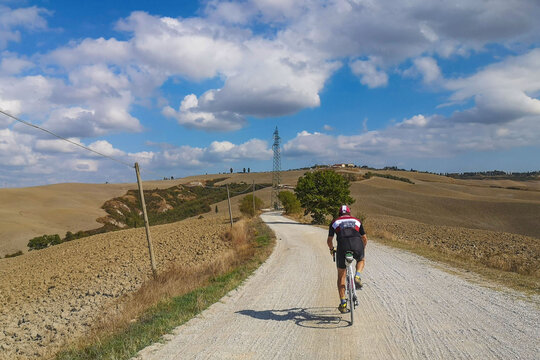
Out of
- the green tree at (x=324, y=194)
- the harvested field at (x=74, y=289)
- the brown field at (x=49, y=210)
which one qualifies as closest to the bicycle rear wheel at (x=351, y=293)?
the harvested field at (x=74, y=289)

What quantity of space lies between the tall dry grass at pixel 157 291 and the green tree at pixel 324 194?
26.0m

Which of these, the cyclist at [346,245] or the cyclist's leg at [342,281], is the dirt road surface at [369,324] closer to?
the cyclist's leg at [342,281]

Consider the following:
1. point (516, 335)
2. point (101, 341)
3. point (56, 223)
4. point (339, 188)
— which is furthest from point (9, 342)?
point (56, 223)

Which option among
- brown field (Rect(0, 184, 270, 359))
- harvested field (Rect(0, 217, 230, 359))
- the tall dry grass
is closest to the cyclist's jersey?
the tall dry grass

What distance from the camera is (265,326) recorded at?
7.39 metres

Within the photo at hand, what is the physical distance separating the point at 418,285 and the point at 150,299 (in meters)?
7.60

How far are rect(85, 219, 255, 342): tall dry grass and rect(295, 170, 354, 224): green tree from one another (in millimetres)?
26005

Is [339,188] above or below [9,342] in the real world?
above

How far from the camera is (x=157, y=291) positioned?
11.9 m

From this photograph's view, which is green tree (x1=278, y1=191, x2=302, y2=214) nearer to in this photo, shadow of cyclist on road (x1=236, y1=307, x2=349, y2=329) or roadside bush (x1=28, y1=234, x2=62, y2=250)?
roadside bush (x1=28, y1=234, x2=62, y2=250)

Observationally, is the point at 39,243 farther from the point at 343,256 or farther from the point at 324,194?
the point at 343,256

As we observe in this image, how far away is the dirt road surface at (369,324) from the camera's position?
5918mm

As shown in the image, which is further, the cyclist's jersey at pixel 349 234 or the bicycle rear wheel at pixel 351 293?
the cyclist's jersey at pixel 349 234

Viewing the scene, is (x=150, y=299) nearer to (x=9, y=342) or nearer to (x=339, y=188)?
(x=9, y=342)
